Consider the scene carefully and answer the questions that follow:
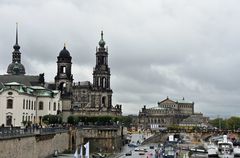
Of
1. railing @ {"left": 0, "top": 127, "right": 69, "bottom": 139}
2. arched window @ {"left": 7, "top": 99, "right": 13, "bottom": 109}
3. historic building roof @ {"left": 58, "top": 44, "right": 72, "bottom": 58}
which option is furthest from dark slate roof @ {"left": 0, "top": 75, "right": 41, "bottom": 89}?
railing @ {"left": 0, "top": 127, "right": 69, "bottom": 139}

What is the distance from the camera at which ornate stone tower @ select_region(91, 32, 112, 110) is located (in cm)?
13525

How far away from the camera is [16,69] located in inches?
4624

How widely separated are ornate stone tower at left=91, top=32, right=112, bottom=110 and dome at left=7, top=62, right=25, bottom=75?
21603 millimetres

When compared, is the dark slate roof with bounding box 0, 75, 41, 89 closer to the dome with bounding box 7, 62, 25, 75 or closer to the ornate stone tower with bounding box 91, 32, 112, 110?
the dome with bounding box 7, 62, 25, 75

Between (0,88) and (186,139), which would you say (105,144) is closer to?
(0,88)

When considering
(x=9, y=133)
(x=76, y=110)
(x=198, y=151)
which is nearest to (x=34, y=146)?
(x=9, y=133)

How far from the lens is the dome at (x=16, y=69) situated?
117 metres

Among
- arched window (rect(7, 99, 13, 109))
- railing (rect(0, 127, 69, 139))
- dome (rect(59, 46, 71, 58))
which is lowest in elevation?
railing (rect(0, 127, 69, 139))

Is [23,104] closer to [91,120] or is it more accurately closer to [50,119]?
[50,119]

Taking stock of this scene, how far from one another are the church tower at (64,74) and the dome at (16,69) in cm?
769

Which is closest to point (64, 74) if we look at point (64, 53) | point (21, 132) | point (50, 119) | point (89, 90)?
point (64, 53)

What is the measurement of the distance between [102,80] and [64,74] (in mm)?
21551

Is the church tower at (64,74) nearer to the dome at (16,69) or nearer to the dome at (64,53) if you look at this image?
the dome at (64,53)

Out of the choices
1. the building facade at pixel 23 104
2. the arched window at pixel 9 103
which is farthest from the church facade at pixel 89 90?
the arched window at pixel 9 103
